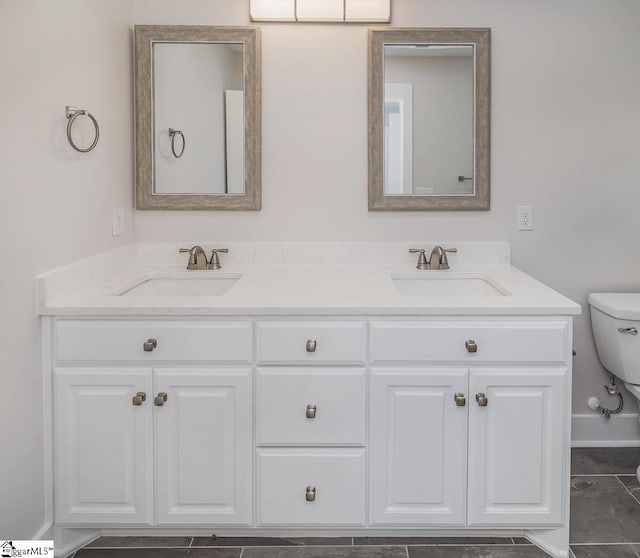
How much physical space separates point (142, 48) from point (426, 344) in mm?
1645

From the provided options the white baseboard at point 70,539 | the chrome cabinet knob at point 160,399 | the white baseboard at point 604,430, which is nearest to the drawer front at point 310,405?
the chrome cabinet knob at point 160,399

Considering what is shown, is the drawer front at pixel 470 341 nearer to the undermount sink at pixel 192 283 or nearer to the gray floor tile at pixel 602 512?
the gray floor tile at pixel 602 512

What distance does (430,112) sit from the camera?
2.64 m

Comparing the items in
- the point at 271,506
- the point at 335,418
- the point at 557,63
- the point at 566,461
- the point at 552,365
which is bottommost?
the point at 271,506

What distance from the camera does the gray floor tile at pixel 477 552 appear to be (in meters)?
2.00

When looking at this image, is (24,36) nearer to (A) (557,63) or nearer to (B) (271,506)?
(B) (271,506)

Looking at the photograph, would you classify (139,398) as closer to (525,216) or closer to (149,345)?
(149,345)

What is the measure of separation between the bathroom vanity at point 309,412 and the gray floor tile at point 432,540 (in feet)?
0.29

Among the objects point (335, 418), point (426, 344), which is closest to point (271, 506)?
point (335, 418)

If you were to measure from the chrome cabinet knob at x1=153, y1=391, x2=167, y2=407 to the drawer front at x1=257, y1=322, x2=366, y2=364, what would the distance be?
0.30 metres

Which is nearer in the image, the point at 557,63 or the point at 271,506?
the point at 271,506

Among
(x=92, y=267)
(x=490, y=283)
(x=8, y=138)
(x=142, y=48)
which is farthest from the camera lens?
(x=142, y=48)

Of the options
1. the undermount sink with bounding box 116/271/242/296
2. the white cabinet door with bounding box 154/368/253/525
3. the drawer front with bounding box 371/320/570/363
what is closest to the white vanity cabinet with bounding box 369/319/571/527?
the drawer front with bounding box 371/320/570/363

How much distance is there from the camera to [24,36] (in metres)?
1.75
